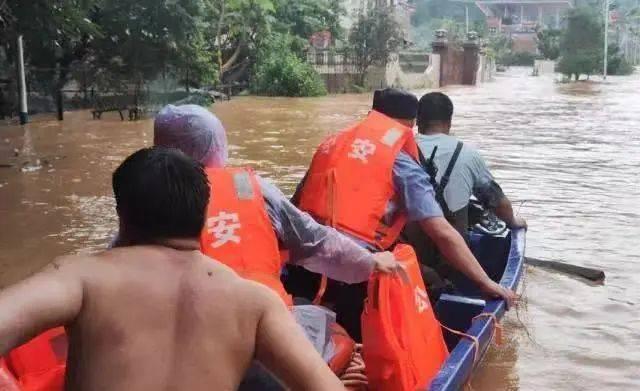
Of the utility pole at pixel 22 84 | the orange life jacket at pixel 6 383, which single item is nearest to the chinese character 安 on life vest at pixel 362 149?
the orange life jacket at pixel 6 383

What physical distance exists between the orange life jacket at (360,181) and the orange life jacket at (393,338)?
A: 63cm

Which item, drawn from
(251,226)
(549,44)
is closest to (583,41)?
(549,44)

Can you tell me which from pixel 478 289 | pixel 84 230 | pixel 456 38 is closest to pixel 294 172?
pixel 84 230

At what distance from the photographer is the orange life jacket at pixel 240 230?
2531mm

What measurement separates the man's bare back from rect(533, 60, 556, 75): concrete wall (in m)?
56.0

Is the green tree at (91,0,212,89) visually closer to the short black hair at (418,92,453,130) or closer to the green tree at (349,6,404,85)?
the green tree at (349,6,404,85)

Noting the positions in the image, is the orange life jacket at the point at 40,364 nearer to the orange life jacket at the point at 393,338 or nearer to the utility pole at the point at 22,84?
the orange life jacket at the point at 393,338

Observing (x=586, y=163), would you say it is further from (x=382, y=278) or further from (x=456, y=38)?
(x=456, y=38)

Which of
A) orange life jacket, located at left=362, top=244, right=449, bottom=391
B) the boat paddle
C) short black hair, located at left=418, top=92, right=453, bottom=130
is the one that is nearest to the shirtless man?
orange life jacket, located at left=362, top=244, right=449, bottom=391

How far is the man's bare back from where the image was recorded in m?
1.70

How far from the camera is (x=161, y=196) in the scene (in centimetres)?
178

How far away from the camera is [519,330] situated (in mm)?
5379

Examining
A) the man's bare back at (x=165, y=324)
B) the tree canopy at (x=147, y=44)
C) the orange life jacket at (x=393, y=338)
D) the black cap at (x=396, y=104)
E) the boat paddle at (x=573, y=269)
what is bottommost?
the boat paddle at (x=573, y=269)

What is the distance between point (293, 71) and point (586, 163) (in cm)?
1692
